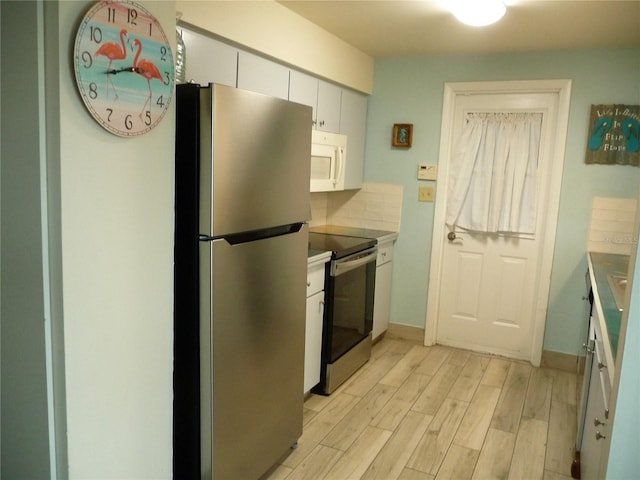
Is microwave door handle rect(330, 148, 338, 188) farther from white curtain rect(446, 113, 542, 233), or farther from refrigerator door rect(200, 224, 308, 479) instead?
refrigerator door rect(200, 224, 308, 479)

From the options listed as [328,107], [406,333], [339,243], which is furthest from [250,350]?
[406,333]

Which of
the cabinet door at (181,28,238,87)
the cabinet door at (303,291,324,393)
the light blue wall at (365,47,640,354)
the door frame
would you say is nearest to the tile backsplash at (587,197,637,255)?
the light blue wall at (365,47,640,354)

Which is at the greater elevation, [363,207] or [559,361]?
[363,207]

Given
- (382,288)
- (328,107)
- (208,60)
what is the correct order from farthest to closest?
(382,288) < (328,107) < (208,60)

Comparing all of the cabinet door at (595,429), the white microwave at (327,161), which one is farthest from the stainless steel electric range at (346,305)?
the cabinet door at (595,429)

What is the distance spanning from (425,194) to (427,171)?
0.57 feet

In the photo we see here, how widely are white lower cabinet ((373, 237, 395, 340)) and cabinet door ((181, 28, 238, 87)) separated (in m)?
1.80

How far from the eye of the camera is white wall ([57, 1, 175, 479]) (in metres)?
1.22

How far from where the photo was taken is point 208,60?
2242 millimetres

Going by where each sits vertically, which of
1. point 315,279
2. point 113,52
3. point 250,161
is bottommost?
point 315,279

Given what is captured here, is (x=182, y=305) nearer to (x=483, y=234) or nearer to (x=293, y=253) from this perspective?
(x=293, y=253)

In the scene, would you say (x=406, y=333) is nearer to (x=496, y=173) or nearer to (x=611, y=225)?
(x=496, y=173)

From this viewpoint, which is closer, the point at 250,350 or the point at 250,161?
the point at 250,161

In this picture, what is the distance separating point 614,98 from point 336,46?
183cm
